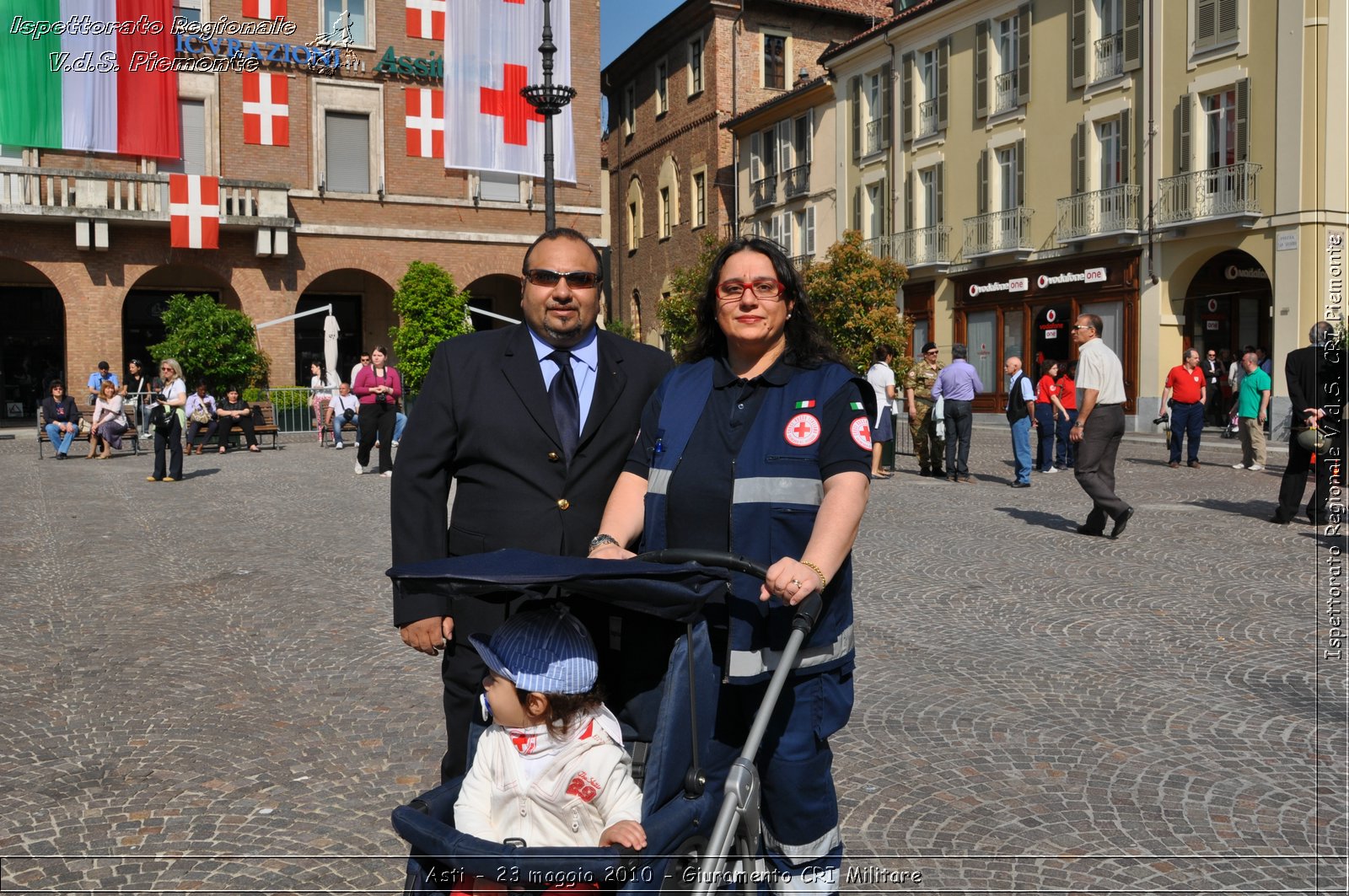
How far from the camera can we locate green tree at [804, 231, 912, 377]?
769 inches

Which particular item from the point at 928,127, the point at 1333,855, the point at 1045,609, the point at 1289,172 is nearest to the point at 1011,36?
the point at 928,127

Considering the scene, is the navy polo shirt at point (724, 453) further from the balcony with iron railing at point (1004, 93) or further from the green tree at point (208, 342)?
the balcony with iron railing at point (1004, 93)

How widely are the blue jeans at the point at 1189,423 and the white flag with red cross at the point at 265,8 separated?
26592 millimetres

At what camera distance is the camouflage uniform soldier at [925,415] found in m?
16.9

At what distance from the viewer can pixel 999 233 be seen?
31.0 meters

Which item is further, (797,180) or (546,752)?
(797,180)

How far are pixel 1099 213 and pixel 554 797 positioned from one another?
28.3 meters

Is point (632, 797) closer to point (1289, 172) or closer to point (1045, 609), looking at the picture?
point (1045, 609)

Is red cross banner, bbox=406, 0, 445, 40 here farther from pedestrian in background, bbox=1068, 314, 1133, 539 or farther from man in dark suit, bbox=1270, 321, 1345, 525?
man in dark suit, bbox=1270, 321, 1345, 525

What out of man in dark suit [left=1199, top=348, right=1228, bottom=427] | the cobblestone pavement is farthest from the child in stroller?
man in dark suit [left=1199, top=348, right=1228, bottom=427]

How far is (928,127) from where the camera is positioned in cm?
3391

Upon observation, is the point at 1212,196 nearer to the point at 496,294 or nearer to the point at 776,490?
the point at 496,294

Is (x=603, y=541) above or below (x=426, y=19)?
below

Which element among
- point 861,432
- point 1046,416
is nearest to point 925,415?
point 1046,416
